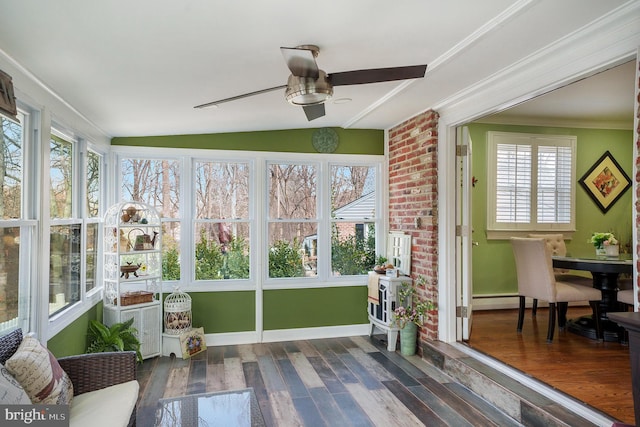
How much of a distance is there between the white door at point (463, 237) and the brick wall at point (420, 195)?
0.68 ft

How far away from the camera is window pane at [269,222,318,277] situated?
16.6ft

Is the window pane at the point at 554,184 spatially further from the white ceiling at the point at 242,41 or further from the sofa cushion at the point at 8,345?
the sofa cushion at the point at 8,345

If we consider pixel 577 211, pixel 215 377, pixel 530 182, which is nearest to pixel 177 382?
pixel 215 377

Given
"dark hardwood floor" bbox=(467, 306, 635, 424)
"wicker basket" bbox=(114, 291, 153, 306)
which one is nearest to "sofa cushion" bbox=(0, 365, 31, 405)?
"wicker basket" bbox=(114, 291, 153, 306)

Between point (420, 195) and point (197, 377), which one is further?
point (420, 195)

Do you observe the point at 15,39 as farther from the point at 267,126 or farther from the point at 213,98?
the point at 267,126

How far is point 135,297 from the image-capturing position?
4.24 metres

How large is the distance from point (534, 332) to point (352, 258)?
2.12m

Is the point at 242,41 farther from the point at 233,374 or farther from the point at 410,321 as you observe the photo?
the point at 410,321

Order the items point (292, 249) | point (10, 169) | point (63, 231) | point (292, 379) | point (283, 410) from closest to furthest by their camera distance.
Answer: point (10, 169), point (283, 410), point (63, 231), point (292, 379), point (292, 249)

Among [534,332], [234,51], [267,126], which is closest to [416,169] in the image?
[267,126]

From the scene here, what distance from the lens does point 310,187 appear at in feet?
17.1

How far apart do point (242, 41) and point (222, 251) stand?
2980mm

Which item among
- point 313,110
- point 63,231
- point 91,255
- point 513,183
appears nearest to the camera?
point 313,110
